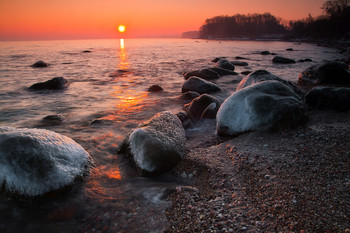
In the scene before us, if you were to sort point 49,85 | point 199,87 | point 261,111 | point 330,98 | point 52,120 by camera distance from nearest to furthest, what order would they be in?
point 261,111
point 330,98
point 52,120
point 199,87
point 49,85

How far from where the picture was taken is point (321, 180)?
2.47 meters

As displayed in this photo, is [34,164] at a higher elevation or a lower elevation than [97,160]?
higher

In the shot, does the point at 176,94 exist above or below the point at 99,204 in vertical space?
above

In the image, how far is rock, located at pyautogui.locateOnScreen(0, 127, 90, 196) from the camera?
274 cm

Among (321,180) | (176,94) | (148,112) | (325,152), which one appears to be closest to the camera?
(321,180)

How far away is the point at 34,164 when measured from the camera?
111 inches

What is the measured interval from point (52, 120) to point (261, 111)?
519 centimetres

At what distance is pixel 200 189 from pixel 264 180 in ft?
2.66

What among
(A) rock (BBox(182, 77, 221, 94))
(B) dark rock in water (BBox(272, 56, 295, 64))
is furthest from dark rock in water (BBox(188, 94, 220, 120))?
(B) dark rock in water (BBox(272, 56, 295, 64))

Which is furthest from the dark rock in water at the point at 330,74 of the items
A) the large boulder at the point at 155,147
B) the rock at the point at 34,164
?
the rock at the point at 34,164

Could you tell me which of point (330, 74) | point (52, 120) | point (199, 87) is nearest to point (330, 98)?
point (330, 74)

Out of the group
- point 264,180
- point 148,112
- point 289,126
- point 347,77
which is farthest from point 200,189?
point 347,77

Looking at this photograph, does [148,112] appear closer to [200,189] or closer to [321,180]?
[200,189]

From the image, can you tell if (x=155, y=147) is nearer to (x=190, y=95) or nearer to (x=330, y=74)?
(x=190, y=95)
